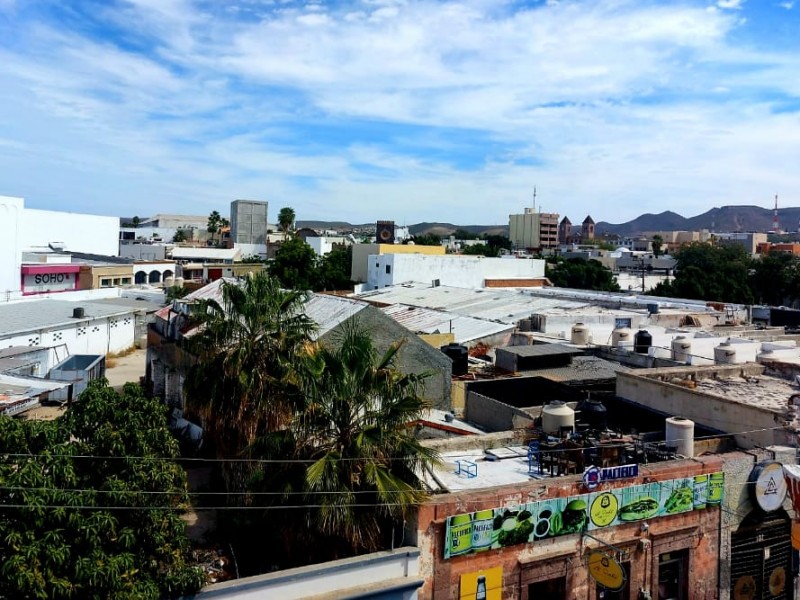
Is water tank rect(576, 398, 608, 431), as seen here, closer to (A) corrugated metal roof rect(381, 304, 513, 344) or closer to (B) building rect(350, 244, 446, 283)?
(A) corrugated metal roof rect(381, 304, 513, 344)

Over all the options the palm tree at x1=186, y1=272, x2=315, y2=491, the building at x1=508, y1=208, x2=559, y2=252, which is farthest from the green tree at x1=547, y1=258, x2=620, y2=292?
the building at x1=508, y1=208, x2=559, y2=252

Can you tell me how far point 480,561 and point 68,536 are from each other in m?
7.27

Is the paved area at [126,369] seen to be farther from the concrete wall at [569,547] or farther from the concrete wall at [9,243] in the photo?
the concrete wall at [569,547]

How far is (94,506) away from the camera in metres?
10.5

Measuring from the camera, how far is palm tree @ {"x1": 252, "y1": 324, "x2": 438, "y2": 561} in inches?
460

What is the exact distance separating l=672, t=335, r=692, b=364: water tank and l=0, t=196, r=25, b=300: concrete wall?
47.8 meters

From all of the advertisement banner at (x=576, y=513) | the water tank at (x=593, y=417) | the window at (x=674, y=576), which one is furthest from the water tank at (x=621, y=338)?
the window at (x=674, y=576)

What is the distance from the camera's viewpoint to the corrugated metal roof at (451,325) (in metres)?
32.7

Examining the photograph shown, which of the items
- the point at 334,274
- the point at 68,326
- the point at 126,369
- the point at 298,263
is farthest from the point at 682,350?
the point at 298,263

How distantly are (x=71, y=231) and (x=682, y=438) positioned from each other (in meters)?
87.3

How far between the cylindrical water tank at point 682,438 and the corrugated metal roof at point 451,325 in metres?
16.1

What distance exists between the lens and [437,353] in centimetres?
2184

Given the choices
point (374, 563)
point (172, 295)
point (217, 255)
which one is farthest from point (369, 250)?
point (374, 563)

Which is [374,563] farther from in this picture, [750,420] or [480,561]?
[750,420]
